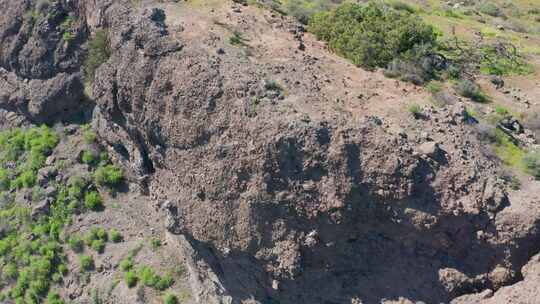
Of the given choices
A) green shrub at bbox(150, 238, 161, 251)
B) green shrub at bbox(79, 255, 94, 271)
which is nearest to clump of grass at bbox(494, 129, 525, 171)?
green shrub at bbox(150, 238, 161, 251)

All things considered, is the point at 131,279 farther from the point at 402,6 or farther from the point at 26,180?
the point at 402,6

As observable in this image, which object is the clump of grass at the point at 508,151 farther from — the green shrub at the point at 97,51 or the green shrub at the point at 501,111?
the green shrub at the point at 97,51

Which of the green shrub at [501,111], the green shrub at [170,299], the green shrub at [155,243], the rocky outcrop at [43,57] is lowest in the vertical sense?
the green shrub at [170,299]

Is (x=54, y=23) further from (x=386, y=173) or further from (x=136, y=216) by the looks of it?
(x=386, y=173)

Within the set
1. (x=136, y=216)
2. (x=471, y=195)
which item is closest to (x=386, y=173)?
(x=471, y=195)

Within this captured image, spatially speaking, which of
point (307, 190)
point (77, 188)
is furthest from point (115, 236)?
point (307, 190)

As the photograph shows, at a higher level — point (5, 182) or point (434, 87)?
point (434, 87)

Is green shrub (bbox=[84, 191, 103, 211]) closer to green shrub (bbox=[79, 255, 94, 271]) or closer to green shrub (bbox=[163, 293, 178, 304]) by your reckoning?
green shrub (bbox=[79, 255, 94, 271])

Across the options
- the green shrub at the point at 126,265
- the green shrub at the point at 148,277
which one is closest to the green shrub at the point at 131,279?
the green shrub at the point at 148,277
